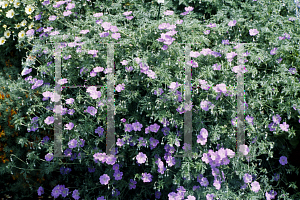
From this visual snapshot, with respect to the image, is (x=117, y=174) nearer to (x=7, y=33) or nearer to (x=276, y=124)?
(x=276, y=124)

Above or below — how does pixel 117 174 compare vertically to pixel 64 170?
above

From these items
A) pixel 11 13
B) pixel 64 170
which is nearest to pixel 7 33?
pixel 11 13

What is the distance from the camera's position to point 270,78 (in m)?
2.60

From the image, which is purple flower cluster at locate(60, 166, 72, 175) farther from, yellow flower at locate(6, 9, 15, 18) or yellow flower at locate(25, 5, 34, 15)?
yellow flower at locate(6, 9, 15, 18)

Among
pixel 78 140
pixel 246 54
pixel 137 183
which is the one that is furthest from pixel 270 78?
pixel 78 140

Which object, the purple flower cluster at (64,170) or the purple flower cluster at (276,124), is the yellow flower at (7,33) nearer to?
the purple flower cluster at (64,170)

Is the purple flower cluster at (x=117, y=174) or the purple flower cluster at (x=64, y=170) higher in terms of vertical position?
the purple flower cluster at (x=117, y=174)

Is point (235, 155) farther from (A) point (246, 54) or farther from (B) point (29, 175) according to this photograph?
(B) point (29, 175)

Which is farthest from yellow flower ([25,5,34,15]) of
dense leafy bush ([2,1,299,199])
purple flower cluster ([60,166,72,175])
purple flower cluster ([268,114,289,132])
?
purple flower cluster ([268,114,289,132])

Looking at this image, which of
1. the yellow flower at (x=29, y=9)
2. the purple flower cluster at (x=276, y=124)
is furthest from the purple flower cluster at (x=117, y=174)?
the yellow flower at (x=29, y=9)

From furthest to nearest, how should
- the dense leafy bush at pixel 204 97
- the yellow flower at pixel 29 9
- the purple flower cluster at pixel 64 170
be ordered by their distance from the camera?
1. the yellow flower at pixel 29 9
2. the purple flower cluster at pixel 64 170
3. the dense leafy bush at pixel 204 97

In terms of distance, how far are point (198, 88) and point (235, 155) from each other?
Result: 0.63m

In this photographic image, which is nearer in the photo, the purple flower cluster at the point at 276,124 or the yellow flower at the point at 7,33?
the purple flower cluster at the point at 276,124

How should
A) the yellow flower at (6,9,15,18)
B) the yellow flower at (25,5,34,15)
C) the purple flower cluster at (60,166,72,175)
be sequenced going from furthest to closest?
1. the yellow flower at (6,9,15,18)
2. the yellow flower at (25,5,34,15)
3. the purple flower cluster at (60,166,72,175)
